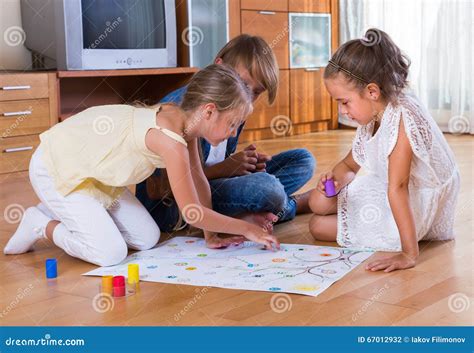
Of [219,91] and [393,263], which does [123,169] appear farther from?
[393,263]

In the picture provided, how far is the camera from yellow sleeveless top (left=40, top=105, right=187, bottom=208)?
69.1 inches

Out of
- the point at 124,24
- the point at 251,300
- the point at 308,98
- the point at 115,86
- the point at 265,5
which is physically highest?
the point at 265,5

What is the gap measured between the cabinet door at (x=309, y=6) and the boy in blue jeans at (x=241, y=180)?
2.43 meters

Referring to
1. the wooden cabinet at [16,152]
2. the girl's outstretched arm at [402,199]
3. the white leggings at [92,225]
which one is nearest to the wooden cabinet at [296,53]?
the wooden cabinet at [16,152]

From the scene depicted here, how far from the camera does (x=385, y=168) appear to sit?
6.13ft

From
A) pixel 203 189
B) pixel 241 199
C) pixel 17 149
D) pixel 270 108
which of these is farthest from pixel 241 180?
pixel 270 108

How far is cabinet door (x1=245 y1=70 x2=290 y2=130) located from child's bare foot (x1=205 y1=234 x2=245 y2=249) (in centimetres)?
235

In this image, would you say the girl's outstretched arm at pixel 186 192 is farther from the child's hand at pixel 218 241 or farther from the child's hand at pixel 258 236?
the child's hand at pixel 218 241

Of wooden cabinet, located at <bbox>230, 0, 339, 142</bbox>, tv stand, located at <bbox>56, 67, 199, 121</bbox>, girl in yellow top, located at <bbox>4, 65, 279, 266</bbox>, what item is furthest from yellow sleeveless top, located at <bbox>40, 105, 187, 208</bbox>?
wooden cabinet, located at <bbox>230, 0, 339, 142</bbox>

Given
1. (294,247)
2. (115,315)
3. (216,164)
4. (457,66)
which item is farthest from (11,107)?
(457,66)

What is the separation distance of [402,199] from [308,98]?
3.04 m

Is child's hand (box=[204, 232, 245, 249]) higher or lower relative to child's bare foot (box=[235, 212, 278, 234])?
lower

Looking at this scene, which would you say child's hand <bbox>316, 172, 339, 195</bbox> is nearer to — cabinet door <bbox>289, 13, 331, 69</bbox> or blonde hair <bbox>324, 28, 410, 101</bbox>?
blonde hair <bbox>324, 28, 410, 101</bbox>

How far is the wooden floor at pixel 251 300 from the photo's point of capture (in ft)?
4.43
